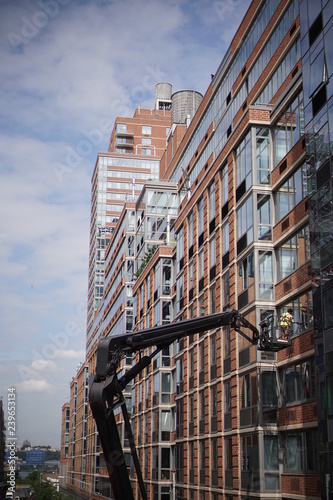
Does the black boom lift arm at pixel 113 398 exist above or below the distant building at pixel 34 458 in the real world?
above

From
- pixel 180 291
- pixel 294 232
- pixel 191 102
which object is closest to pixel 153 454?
pixel 180 291

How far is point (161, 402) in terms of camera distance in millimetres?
57938

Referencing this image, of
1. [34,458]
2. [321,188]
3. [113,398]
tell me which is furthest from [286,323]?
[34,458]

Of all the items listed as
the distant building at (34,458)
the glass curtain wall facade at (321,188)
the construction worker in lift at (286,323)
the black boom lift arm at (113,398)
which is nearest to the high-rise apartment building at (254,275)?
the glass curtain wall facade at (321,188)

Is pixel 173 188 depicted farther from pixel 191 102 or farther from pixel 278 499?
pixel 278 499

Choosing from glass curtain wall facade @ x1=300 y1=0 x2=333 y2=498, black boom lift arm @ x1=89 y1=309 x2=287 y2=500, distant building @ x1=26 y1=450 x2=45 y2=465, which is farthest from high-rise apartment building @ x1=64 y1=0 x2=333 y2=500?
distant building @ x1=26 y1=450 x2=45 y2=465

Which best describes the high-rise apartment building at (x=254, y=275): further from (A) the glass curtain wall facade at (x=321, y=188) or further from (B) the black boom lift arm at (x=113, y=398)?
(B) the black boom lift arm at (x=113, y=398)

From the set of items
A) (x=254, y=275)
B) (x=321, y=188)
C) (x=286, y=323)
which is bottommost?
(x=286, y=323)

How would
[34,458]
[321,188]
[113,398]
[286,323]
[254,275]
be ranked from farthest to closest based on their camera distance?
[34,458]
[254,275]
[286,323]
[321,188]
[113,398]

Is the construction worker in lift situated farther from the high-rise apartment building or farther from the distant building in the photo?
the distant building

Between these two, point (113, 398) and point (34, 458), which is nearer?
point (113, 398)

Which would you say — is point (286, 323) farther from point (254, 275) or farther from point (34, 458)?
point (34, 458)

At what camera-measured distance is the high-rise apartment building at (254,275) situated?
2917 centimetres

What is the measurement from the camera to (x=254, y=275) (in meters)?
35.6
